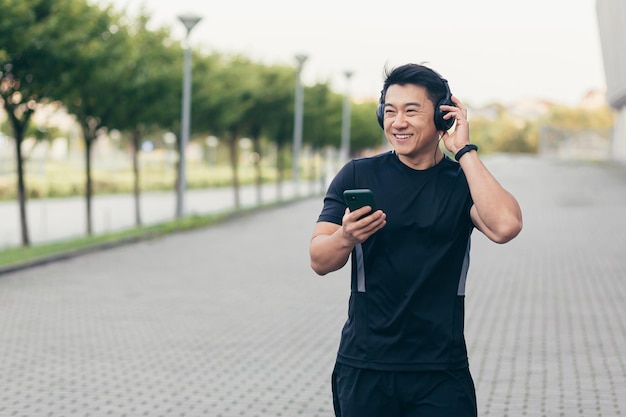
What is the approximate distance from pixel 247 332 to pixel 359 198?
782 cm

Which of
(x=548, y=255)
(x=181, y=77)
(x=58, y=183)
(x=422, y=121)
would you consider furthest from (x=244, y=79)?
(x=422, y=121)

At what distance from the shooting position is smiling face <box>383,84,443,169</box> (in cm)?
311

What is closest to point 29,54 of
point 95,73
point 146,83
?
point 95,73

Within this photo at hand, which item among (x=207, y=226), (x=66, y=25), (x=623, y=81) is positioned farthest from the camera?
(x=623, y=81)

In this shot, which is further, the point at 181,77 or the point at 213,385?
the point at 181,77

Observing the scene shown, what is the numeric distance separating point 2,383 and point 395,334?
5489 millimetres

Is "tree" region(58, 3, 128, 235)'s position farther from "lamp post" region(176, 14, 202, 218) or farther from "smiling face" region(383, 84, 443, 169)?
"smiling face" region(383, 84, 443, 169)

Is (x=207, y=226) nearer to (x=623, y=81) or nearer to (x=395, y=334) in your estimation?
(x=395, y=334)

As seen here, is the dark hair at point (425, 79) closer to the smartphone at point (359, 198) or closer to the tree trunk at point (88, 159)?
the smartphone at point (359, 198)

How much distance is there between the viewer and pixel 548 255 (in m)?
18.9

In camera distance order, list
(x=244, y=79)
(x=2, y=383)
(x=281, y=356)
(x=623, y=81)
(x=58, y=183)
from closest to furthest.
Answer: (x=2, y=383) < (x=281, y=356) < (x=244, y=79) < (x=58, y=183) < (x=623, y=81)

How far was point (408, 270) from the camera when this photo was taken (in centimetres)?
307

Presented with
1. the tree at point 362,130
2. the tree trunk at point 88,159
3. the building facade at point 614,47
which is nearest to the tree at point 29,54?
the tree trunk at point 88,159

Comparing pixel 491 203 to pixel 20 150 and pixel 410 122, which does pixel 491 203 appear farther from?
pixel 20 150
